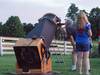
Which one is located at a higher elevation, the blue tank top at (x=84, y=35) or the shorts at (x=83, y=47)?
the blue tank top at (x=84, y=35)

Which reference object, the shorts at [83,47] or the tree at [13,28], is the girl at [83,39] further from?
the tree at [13,28]

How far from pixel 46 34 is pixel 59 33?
113 cm

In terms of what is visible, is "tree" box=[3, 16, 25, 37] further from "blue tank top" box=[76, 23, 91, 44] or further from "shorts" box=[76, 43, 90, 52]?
"shorts" box=[76, 43, 90, 52]

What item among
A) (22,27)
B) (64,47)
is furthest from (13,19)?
(64,47)

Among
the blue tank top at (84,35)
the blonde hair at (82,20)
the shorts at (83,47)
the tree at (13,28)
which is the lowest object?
the shorts at (83,47)

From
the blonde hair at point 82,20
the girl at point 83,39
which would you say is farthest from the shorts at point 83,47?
the blonde hair at point 82,20

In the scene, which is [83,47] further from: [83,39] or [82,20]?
[82,20]

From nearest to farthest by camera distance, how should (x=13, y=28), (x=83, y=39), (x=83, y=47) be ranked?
(x=83, y=47), (x=83, y=39), (x=13, y=28)

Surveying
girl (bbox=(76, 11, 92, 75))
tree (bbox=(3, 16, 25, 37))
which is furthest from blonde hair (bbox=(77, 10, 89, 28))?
tree (bbox=(3, 16, 25, 37))

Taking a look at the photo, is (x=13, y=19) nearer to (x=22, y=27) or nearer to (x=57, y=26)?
(x=22, y=27)

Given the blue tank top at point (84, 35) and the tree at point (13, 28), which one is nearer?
the blue tank top at point (84, 35)

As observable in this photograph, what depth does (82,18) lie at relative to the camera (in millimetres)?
11852

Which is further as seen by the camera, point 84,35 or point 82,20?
point 84,35

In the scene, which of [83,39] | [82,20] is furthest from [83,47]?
[82,20]
